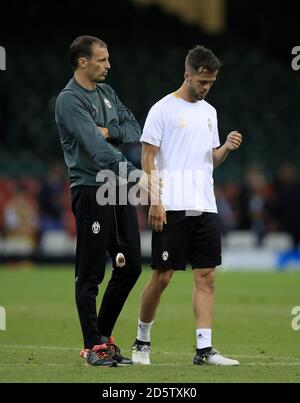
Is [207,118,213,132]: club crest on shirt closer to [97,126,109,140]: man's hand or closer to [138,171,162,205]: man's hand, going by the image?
[138,171,162,205]: man's hand

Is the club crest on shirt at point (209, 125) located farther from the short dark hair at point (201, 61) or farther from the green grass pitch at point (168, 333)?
the green grass pitch at point (168, 333)

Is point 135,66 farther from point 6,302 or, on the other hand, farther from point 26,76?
point 6,302

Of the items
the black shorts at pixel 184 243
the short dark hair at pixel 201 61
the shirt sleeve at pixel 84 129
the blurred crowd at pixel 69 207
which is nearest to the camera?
the shirt sleeve at pixel 84 129

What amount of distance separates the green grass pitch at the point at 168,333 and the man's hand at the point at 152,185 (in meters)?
1.38

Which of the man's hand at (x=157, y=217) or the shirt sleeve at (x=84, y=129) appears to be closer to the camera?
the shirt sleeve at (x=84, y=129)

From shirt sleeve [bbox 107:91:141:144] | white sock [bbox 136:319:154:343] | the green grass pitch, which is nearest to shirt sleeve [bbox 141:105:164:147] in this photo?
shirt sleeve [bbox 107:91:141:144]

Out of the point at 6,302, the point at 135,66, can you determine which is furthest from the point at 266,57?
the point at 6,302

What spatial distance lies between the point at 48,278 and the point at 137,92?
33.1 feet

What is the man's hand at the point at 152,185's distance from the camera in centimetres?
900

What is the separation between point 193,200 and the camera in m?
9.45

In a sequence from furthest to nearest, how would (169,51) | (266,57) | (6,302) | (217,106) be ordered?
(266,57) → (169,51) → (217,106) → (6,302)

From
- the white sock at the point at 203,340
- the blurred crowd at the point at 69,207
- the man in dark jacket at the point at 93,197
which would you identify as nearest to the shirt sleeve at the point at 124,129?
the man in dark jacket at the point at 93,197

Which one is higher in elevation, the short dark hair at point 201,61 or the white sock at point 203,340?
the short dark hair at point 201,61

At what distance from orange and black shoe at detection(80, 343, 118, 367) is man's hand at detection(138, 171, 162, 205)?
4.14 ft
